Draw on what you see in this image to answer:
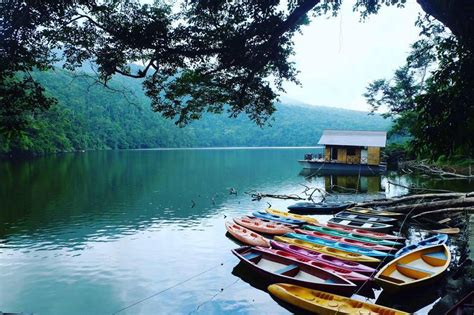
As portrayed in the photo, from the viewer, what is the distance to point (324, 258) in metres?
13.6

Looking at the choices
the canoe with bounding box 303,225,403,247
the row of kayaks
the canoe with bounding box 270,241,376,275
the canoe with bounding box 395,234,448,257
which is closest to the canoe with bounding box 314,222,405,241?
the row of kayaks

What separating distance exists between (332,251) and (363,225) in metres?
5.48

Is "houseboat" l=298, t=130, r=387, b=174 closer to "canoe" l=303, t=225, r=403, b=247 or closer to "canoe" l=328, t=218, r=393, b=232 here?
"canoe" l=328, t=218, r=393, b=232

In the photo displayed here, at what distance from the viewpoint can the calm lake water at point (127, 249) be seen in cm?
1210

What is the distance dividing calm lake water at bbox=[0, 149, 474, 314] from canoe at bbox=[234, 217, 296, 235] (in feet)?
4.37

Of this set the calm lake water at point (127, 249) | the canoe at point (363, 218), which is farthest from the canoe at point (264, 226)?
the canoe at point (363, 218)

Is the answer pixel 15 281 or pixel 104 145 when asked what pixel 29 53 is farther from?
pixel 104 145

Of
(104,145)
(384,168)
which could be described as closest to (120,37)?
(384,168)

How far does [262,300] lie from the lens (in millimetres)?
11867

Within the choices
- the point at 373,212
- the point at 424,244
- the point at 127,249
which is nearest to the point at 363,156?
the point at 373,212

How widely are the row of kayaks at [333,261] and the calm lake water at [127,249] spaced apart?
2.73ft

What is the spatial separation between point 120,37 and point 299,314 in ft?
28.3

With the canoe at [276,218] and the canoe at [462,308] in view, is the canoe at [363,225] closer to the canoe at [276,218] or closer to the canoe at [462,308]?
the canoe at [276,218]

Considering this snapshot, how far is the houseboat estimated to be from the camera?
47.4 metres
